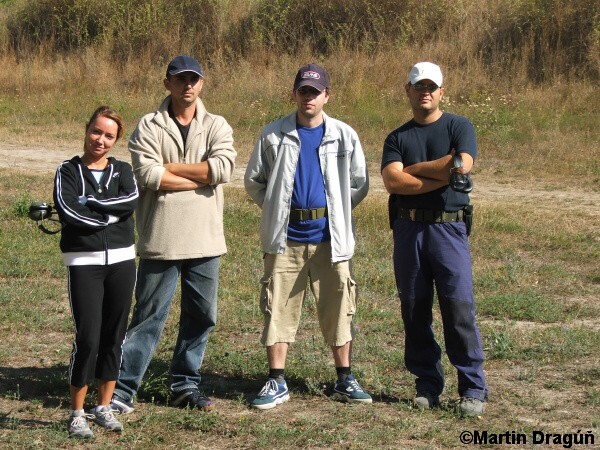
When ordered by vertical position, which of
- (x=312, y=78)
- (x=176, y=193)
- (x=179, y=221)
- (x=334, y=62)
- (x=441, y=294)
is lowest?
(x=441, y=294)

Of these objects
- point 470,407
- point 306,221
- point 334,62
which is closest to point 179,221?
point 306,221

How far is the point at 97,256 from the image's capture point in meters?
5.18

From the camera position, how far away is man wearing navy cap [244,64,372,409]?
5762 millimetres

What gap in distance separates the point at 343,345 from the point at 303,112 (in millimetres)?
1384

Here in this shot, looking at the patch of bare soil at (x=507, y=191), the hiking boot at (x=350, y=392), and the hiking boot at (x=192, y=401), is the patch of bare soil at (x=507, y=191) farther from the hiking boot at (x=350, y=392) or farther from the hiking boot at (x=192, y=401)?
the hiking boot at (x=192, y=401)

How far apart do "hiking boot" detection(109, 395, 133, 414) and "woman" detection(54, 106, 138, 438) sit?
0.68ft

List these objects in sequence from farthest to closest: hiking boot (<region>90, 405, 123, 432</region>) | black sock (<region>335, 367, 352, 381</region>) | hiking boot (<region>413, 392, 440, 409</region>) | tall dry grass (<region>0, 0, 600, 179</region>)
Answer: tall dry grass (<region>0, 0, 600, 179</region>)
black sock (<region>335, 367, 352, 381</region>)
hiking boot (<region>413, 392, 440, 409</region>)
hiking boot (<region>90, 405, 123, 432</region>)

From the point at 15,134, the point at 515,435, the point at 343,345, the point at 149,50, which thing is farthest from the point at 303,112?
the point at 149,50

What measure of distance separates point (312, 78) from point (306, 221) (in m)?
0.81

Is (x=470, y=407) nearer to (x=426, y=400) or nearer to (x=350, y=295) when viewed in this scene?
(x=426, y=400)

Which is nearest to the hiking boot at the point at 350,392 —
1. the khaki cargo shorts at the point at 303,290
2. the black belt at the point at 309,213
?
the khaki cargo shorts at the point at 303,290

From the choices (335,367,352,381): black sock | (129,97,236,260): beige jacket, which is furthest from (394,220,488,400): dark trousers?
(129,97,236,260): beige jacket

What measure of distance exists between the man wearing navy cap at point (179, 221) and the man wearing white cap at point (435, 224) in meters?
1.03

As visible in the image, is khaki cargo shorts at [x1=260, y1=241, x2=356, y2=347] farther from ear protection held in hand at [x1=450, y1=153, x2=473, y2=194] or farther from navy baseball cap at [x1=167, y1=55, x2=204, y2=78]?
navy baseball cap at [x1=167, y1=55, x2=204, y2=78]
